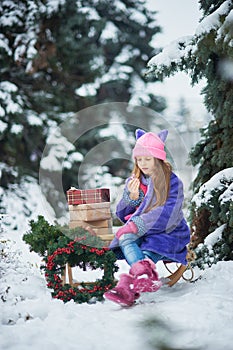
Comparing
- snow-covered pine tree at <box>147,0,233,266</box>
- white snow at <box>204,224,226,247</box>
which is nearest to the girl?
snow-covered pine tree at <box>147,0,233,266</box>

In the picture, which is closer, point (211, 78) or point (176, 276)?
point (176, 276)

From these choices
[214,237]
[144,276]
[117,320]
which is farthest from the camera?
[214,237]

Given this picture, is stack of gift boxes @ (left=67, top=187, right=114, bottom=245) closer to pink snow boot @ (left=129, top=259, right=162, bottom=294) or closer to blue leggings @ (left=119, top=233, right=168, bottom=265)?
blue leggings @ (left=119, top=233, right=168, bottom=265)

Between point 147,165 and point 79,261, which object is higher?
point 147,165

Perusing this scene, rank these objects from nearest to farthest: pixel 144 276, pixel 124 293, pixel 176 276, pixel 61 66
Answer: pixel 124 293 → pixel 144 276 → pixel 176 276 → pixel 61 66

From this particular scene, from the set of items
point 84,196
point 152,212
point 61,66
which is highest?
point 61,66

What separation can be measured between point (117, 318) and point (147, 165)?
109cm

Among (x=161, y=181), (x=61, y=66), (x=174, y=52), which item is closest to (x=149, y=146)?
(x=161, y=181)

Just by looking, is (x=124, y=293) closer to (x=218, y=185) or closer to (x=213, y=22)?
(x=218, y=185)

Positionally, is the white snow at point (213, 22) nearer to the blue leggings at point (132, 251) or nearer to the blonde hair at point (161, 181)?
the blonde hair at point (161, 181)

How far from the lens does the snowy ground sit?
7.79ft

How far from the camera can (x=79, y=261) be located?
3297 mm

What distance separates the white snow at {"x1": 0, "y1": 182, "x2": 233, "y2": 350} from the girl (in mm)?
289

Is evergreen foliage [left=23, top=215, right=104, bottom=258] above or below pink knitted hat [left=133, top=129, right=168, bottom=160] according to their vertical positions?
below
